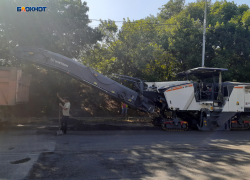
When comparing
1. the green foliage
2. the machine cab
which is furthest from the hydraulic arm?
the green foliage

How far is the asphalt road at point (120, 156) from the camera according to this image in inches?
191

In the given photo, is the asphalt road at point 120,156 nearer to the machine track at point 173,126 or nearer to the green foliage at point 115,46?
the machine track at point 173,126

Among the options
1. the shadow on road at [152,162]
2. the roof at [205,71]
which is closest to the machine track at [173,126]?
the shadow on road at [152,162]

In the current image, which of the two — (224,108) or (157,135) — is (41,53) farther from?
(224,108)

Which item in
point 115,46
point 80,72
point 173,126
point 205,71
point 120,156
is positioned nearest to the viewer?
point 120,156

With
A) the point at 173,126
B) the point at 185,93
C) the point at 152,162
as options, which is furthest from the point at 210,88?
the point at 152,162

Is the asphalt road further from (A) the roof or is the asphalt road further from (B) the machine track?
(A) the roof

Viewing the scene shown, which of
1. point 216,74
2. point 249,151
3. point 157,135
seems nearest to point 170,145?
point 157,135

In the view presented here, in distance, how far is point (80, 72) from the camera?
9.86 meters

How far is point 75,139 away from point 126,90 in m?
3.69

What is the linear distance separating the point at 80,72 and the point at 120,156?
198 inches

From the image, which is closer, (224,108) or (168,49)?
(224,108)

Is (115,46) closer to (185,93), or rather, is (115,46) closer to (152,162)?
(185,93)

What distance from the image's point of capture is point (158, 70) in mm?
15312
